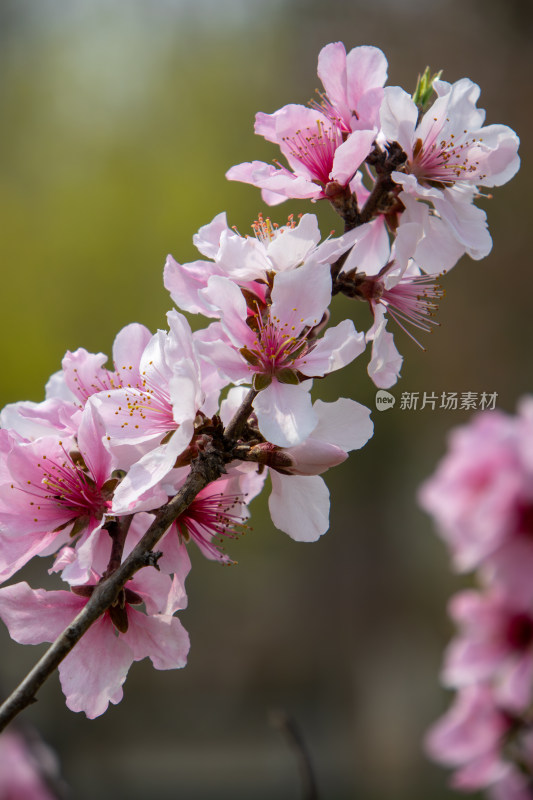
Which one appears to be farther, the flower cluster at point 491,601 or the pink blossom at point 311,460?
the flower cluster at point 491,601

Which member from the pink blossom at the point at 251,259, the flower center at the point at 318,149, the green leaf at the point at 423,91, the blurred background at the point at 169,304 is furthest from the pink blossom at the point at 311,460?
the blurred background at the point at 169,304

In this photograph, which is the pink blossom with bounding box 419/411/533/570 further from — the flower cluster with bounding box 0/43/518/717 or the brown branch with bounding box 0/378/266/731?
the brown branch with bounding box 0/378/266/731

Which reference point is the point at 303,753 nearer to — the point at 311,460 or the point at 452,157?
the point at 311,460

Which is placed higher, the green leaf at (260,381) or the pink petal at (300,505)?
the green leaf at (260,381)

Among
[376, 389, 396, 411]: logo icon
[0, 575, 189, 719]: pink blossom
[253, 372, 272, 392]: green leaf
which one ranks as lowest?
[376, 389, 396, 411]: logo icon

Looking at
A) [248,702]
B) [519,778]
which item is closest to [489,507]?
[519,778]

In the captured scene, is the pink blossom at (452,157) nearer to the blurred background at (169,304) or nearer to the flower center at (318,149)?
the flower center at (318,149)

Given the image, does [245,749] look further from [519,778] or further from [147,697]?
[519,778]

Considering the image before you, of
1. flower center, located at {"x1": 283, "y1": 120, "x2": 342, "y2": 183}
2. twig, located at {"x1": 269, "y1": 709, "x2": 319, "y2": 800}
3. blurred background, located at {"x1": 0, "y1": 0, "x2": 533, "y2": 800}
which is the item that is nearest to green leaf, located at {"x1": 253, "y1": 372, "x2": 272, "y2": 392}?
flower center, located at {"x1": 283, "y1": 120, "x2": 342, "y2": 183}
